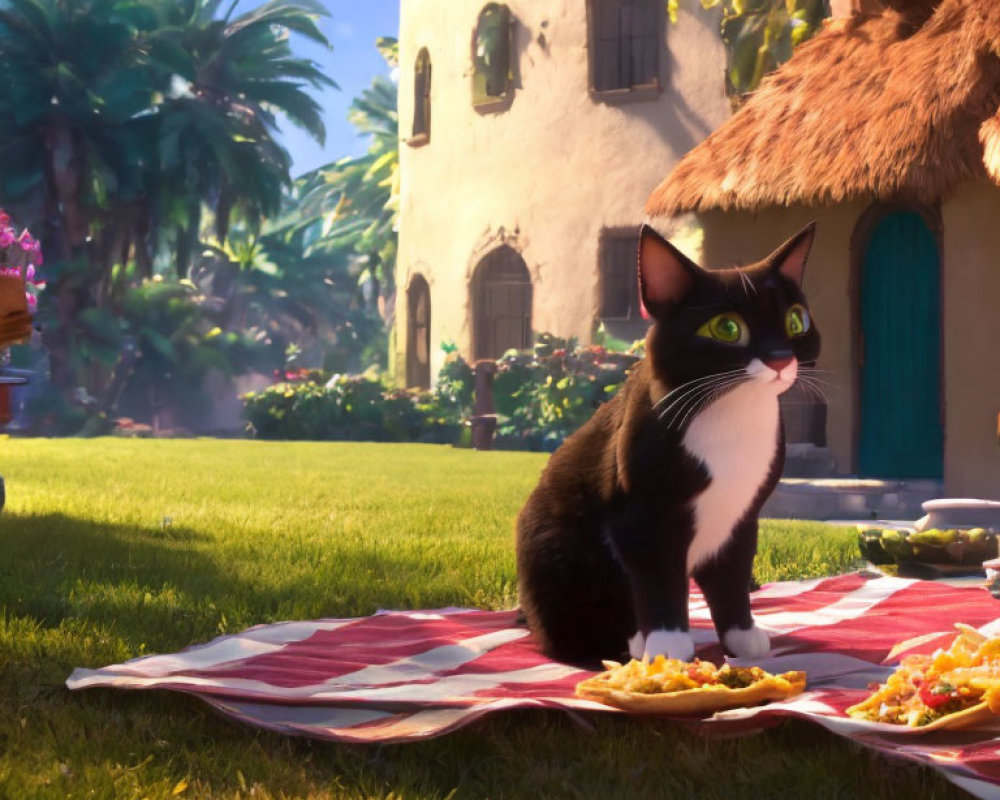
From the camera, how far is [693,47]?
59.9ft

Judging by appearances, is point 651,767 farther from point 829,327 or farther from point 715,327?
point 829,327

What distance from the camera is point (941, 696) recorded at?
3291 mm

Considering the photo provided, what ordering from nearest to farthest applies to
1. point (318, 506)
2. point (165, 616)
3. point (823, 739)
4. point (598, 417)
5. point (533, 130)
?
point (823, 739) < point (598, 417) < point (165, 616) < point (318, 506) < point (533, 130)

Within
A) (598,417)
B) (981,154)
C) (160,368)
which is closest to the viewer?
(598,417)

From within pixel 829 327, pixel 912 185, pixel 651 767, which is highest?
pixel 912 185

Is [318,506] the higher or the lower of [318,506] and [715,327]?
the lower

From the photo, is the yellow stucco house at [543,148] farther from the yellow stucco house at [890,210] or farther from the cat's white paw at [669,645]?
the cat's white paw at [669,645]

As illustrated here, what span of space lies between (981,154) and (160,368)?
2678cm

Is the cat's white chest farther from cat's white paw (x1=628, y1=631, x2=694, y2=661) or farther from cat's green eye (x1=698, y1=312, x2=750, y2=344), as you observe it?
cat's white paw (x1=628, y1=631, x2=694, y2=661)

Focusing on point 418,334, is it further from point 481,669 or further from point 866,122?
point 481,669

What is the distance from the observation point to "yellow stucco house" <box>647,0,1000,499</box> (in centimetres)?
916

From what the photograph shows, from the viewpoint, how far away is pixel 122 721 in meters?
3.52

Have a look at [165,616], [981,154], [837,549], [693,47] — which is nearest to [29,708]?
[165,616]

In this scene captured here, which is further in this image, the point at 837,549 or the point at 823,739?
the point at 837,549
